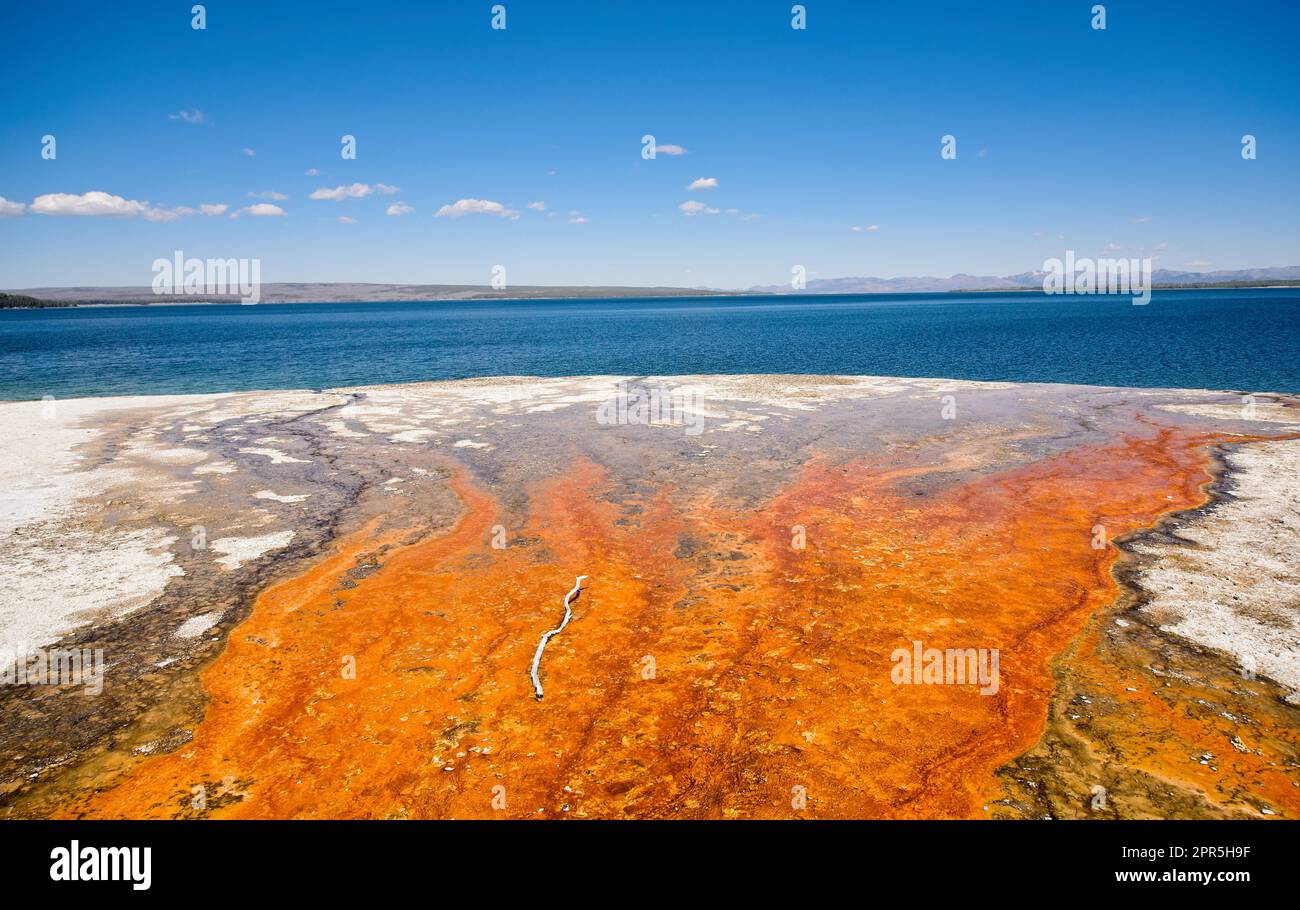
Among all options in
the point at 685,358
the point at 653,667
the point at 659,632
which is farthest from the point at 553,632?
the point at 685,358

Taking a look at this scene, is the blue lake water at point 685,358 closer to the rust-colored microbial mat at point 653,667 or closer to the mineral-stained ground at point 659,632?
the mineral-stained ground at point 659,632

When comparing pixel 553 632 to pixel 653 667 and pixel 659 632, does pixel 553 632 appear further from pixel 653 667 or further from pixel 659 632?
pixel 653 667

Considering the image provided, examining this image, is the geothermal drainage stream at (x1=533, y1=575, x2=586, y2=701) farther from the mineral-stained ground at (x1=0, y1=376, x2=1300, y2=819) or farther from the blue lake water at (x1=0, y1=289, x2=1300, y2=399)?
→ the blue lake water at (x1=0, y1=289, x2=1300, y2=399)

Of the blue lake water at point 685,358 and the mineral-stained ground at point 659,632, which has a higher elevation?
the blue lake water at point 685,358

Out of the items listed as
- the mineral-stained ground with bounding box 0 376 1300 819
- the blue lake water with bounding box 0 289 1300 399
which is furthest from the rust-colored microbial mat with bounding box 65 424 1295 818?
the blue lake water with bounding box 0 289 1300 399

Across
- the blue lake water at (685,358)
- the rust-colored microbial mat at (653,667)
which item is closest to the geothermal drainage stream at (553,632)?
the rust-colored microbial mat at (653,667)

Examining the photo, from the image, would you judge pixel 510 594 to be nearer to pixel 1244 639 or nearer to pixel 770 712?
pixel 770 712
